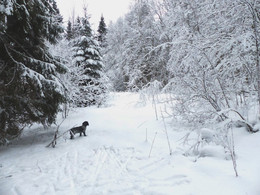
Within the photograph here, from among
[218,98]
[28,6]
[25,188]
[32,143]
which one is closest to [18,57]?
[28,6]

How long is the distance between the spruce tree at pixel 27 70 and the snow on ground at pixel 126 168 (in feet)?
3.56

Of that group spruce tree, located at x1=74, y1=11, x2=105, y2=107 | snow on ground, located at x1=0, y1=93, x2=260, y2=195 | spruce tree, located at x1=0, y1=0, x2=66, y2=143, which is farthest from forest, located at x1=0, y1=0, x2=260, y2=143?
spruce tree, located at x1=74, y1=11, x2=105, y2=107

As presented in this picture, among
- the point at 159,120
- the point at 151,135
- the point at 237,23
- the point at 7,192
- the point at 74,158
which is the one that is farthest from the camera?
the point at 159,120

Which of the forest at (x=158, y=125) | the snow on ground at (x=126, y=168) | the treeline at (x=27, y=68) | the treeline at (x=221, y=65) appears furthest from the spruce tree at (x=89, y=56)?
the treeline at (x=221, y=65)

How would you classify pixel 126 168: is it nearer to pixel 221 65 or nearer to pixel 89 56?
pixel 221 65

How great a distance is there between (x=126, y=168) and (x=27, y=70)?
3508mm

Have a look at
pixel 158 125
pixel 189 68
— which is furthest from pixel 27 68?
pixel 158 125

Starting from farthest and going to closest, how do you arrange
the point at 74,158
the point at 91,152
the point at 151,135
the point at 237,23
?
the point at 151,135
the point at 91,152
the point at 74,158
the point at 237,23

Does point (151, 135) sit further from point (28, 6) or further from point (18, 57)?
point (28, 6)

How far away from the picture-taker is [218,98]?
4.38 metres

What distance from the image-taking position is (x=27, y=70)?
4371 millimetres

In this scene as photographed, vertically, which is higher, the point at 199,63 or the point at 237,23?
the point at 237,23

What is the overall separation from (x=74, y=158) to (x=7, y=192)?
1556 mm

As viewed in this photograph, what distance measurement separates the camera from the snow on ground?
261 centimetres
